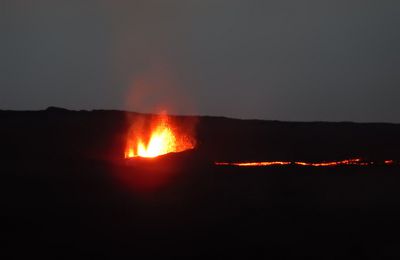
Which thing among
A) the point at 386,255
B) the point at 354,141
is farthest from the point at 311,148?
the point at 386,255

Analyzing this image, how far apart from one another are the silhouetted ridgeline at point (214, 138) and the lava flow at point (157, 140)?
0.38m

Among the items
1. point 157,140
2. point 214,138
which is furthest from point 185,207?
point 214,138

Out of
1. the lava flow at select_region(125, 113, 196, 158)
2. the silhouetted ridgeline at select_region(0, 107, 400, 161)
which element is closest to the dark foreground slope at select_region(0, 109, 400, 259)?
the silhouetted ridgeline at select_region(0, 107, 400, 161)

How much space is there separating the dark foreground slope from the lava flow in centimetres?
156

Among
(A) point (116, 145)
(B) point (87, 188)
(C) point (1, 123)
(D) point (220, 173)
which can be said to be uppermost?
(C) point (1, 123)

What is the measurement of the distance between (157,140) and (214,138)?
2305mm

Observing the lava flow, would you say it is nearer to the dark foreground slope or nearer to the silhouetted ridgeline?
the silhouetted ridgeline

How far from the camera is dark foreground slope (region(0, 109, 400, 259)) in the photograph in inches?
385

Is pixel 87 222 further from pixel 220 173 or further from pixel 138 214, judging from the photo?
pixel 220 173

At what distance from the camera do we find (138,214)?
10.7m

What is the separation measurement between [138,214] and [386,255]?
4.53 meters

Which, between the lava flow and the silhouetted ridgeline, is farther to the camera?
the lava flow

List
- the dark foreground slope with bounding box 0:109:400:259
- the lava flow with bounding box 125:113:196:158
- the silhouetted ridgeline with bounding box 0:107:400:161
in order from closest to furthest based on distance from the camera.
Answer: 1. the dark foreground slope with bounding box 0:109:400:259
2. the silhouetted ridgeline with bounding box 0:107:400:161
3. the lava flow with bounding box 125:113:196:158

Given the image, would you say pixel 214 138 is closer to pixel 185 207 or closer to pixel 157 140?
pixel 157 140
